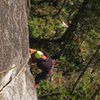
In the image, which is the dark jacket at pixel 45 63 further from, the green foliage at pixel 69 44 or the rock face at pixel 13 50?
the green foliage at pixel 69 44

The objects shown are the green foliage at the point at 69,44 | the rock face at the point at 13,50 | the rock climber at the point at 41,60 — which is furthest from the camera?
the green foliage at the point at 69,44

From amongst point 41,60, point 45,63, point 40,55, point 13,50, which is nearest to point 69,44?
point 45,63

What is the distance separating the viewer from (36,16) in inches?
623

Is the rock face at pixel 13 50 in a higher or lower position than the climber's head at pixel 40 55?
higher

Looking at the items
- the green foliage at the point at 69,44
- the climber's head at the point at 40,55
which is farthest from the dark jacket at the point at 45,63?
the green foliage at the point at 69,44

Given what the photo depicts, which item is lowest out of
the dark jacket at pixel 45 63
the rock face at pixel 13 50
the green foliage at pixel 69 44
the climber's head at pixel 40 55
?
the green foliage at pixel 69 44

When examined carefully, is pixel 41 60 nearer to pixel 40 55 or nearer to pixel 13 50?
pixel 40 55

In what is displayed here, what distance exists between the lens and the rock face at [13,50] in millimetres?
6816

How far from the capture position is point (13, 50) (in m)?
7.43

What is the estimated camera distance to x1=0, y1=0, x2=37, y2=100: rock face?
682 cm

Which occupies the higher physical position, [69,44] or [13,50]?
[13,50]

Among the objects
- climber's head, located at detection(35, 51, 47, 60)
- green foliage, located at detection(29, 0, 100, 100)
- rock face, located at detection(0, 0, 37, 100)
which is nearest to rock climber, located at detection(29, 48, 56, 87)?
climber's head, located at detection(35, 51, 47, 60)

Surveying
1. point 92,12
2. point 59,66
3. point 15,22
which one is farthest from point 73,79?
point 15,22

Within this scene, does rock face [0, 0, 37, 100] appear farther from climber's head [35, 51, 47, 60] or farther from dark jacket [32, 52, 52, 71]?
dark jacket [32, 52, 52, 71]
